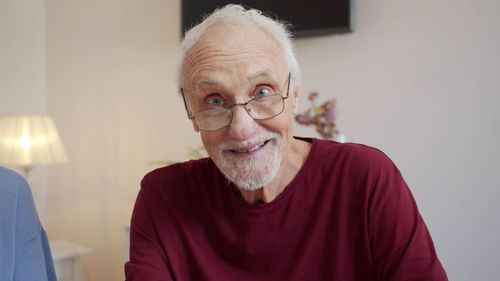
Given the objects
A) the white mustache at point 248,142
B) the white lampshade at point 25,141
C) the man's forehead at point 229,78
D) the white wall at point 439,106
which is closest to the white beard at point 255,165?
the white mustache at point 248,142

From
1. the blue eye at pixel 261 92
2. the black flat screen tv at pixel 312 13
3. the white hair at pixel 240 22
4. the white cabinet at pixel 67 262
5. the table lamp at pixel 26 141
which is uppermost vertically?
the black flat screen tv at pixel 312 13

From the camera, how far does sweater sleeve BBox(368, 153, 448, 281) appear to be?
1.00 m

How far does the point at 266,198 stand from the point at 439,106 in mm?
1227

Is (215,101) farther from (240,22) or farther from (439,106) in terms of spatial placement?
(439,106)

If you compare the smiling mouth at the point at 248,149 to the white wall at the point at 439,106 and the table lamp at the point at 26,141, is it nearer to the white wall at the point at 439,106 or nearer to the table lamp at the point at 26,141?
the white wall at the point at 439,106

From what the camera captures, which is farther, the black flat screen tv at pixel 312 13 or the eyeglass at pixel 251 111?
the black flat screen tv at pixel 312 13

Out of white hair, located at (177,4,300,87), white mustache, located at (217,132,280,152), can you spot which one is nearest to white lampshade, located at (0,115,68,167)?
white hair, located at (177,4,300,87)

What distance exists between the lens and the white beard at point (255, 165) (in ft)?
3.66

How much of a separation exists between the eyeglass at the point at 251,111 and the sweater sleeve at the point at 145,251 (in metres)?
0.30

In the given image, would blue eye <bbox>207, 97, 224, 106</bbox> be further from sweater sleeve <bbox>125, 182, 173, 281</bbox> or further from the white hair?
sweater sleeve <bbox>125, 182, 173, 281</bbox>

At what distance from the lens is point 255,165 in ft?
3.67

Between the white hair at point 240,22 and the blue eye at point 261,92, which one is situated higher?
the white hair at point 240,22

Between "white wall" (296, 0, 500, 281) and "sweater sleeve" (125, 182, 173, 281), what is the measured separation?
52.3 inches

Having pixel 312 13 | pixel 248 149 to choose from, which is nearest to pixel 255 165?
pixel 248 149
